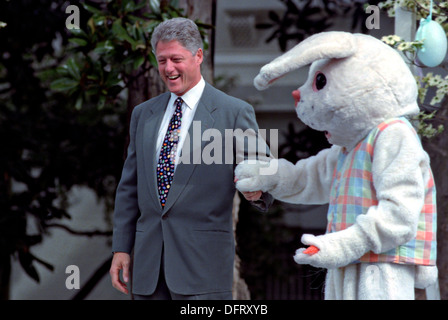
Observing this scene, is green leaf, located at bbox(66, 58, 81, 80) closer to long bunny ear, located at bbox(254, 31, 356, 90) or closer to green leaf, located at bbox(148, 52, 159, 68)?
green leaf, located at bbox(148, 52, 159, 68)

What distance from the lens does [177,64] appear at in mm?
3078

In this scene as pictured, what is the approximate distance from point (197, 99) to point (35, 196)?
2.79 m

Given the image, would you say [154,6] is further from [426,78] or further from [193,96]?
[426,78]

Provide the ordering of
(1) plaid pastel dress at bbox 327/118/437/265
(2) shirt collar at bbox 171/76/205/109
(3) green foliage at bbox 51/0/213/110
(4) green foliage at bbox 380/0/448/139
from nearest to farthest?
(1) plaid pastel dress at bbox 327/118/437/265 < (2) shirt collar at bbox 171/76/205/109 < (4) green foliage at bbox 380/0/448/139 < (3) green foliage at bbox 51/0/213/110

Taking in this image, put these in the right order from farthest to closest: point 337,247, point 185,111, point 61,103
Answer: point 61,103, point 185,111, point 337,247

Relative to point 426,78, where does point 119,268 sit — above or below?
below

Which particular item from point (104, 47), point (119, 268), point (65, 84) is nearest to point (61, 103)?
point (65, 84)

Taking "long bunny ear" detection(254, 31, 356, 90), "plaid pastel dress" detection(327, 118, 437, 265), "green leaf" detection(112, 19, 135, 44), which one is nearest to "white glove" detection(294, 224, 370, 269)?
"plaid pastel dress" detection(327, 118, 437, 265)

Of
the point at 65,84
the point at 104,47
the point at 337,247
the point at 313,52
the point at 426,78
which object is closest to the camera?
the point at 337,247

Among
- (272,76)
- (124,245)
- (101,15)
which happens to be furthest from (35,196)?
(272,76)

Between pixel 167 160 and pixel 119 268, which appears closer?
pixel 167 160

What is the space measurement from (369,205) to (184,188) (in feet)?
2.35

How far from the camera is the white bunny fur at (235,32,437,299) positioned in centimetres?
283

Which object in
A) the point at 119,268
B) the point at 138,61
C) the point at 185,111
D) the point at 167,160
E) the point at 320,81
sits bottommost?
the point at 119,268
